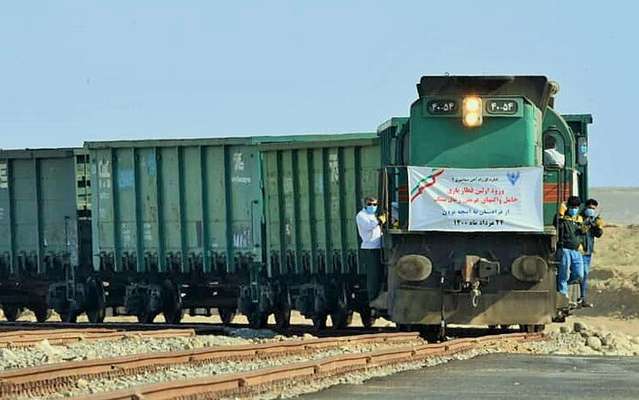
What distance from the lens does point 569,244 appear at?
22078mm

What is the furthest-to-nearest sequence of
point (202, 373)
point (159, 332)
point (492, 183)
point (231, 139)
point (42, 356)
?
point (231, 139) < point (159, 332) < point (492, 183) < point (42, 356) < point (202, 373)

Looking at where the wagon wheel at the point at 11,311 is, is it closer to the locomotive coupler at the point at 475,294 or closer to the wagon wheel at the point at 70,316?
the wagon wheel at the point at 70,316

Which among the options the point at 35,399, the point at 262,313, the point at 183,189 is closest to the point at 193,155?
the point at 183,189

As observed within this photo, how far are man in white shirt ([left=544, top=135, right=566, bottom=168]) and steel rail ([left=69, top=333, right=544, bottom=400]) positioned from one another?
10.7 ft

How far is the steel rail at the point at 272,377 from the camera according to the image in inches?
504

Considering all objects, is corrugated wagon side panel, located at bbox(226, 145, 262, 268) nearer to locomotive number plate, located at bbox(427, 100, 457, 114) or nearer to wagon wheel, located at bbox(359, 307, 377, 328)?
wagon wheel, located at bbox(359, 307, 377, 328)

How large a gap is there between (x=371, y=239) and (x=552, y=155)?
2.83 meters

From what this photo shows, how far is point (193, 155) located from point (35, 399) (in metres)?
15.7

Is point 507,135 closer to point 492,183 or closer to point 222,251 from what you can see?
point 492,183

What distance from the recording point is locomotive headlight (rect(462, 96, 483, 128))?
21.1 meters

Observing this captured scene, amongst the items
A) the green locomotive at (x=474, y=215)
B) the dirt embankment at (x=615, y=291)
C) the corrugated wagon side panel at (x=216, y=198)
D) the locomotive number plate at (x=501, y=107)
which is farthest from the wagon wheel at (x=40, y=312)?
the locomotive number plate at (x=501, y=107)

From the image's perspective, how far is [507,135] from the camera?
Answer: 21.3m

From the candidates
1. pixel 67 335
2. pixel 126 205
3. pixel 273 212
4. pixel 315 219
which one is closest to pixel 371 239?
pixel 315 219

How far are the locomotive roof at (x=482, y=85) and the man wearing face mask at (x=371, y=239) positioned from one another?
2.14 m
